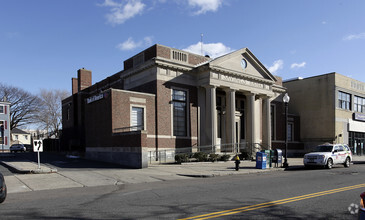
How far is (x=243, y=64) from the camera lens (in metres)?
30.1

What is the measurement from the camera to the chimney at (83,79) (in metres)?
40.2

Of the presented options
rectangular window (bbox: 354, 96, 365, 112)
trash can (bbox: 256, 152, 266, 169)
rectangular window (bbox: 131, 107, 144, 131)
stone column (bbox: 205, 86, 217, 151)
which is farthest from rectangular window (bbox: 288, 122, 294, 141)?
rectangular window (bbox: 131, 107, 144, 131)

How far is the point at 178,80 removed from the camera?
26.9 metres

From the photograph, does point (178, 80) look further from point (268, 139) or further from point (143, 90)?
point (268, 139)

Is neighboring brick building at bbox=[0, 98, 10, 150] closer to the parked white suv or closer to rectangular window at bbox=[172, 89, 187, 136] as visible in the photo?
rectangular window at bbox=[172, 89, 187, 136]

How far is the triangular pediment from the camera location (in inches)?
1097

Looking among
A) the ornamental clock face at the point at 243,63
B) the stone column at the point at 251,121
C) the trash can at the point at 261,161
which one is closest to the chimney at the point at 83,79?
the ornamental clock face at the point at 243,63

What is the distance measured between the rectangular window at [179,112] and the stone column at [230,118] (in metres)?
4.22

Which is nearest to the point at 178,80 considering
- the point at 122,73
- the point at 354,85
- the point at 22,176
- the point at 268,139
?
the point at 122,73

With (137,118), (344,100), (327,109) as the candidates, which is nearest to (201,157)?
(137,118)

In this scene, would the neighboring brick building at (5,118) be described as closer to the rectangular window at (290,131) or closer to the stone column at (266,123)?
the stone column at (266,123)

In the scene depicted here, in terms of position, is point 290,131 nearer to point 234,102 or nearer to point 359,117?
point 359,117

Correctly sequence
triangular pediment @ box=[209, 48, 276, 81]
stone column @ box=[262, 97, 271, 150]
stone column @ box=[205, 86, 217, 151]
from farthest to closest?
stone column @ box=[262, 97, 271, 150]
triangular pediment @ box=[209, 48, 276, 81]
stone column @ box=[205, 86, 217, 151]

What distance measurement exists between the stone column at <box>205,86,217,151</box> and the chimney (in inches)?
800
